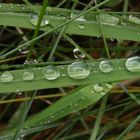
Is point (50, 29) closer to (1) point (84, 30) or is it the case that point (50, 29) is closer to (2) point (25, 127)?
(1) point (84, 30)

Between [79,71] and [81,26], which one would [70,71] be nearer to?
[79,71]

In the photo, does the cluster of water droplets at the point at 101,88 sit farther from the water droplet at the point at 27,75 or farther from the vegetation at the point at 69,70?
the water droplet at the point at 27,75

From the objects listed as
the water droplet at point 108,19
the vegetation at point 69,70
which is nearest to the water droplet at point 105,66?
the vegetation at point 69,70

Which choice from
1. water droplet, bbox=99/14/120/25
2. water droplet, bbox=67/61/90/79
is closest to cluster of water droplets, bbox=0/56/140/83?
water droplet, bbox=67/61/90/79

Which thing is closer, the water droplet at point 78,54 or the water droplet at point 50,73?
A: the water droplet at point 50,73

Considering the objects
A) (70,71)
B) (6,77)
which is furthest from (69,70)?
(6,77)

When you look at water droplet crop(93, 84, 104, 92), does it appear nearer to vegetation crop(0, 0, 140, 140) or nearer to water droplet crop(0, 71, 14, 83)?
vegetation crop(0, 0, 140, 140)
